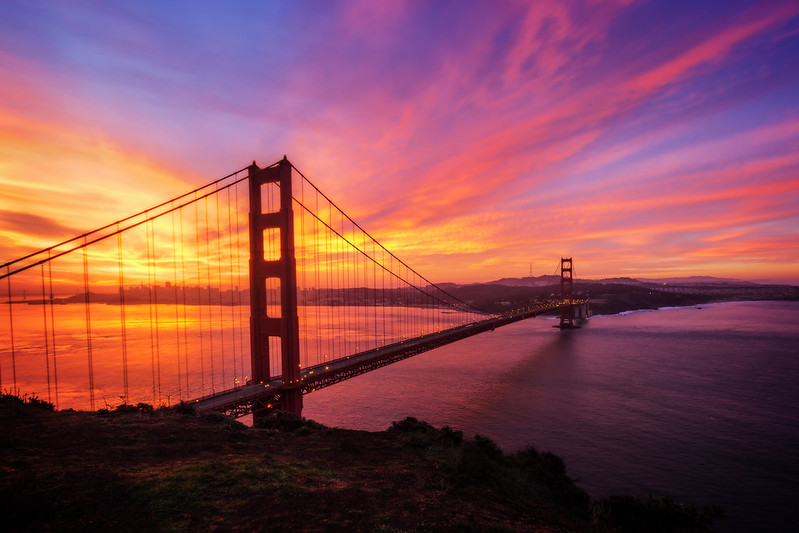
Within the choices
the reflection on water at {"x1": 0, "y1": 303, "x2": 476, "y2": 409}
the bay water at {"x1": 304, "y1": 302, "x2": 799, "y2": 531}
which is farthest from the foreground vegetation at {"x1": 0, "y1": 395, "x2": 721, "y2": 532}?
the reflection on water at {"x1": 0, "y1": 303, "x2": 476, "y2": 409}

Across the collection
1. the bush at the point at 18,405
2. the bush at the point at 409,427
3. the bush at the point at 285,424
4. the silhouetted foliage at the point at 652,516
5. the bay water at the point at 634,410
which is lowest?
the bay water at the point at 634,410

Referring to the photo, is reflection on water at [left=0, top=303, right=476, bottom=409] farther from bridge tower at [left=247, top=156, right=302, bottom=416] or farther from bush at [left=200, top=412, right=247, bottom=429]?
bush at [left=200, top=412, right=247, bottom=429]

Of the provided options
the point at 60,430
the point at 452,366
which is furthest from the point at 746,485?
the point at 452,366

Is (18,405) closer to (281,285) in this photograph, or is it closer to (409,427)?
(281,285)

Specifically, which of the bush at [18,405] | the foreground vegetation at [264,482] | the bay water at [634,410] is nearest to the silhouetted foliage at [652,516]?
the foreground vegetation at [264,482]

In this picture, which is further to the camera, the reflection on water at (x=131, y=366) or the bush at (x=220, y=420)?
the reflection on water at (x=131, y=366)

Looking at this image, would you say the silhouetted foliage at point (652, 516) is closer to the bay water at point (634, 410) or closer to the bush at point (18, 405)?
the bay water at point (634, 410)

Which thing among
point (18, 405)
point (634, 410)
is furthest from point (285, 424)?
point (634, 410)
